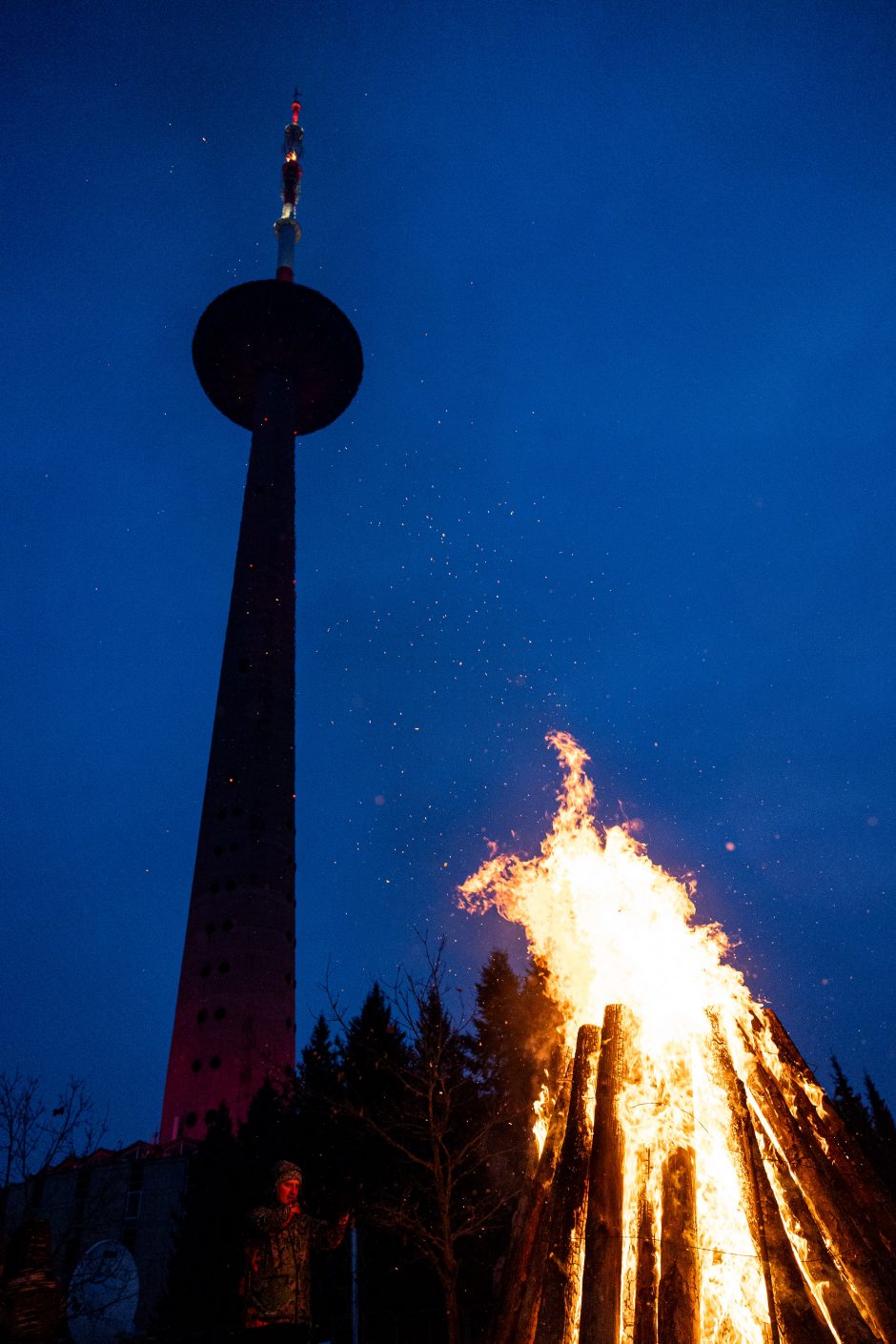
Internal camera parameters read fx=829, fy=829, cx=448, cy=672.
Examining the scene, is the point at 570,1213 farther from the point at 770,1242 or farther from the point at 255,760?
the point at 255,760

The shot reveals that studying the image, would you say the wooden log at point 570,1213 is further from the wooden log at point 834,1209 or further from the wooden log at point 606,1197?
the wooden log at point 834,1209

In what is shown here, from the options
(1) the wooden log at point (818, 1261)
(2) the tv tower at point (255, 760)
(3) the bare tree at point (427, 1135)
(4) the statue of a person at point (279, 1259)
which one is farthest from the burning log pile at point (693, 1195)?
(2) the tv tower at point (255, 760)

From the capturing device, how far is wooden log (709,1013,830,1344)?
20.5 feet

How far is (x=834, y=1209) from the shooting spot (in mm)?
6984

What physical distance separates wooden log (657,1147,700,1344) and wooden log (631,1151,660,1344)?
0.21ft

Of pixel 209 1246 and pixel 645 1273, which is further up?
pixel 209 1246

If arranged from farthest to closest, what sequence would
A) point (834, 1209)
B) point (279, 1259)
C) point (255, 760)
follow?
point (255, 760), point (279, 1259), point (834, 1209)

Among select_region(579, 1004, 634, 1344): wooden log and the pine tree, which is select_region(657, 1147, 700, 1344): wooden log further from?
the pine tree

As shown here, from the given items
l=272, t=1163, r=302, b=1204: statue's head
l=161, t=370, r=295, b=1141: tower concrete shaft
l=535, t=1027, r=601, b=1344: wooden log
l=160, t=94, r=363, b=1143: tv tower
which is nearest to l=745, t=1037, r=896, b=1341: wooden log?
l=535, t=1027, r=601, b=1344: wooden log

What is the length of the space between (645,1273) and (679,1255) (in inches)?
13.0

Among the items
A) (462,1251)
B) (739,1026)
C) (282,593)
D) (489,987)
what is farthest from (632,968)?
(282,593)

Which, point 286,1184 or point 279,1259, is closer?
point 279,1259

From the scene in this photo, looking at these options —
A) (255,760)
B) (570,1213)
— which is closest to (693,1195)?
(570,1213)

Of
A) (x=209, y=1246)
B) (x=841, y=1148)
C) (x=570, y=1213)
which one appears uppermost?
(x=209, y=1246)
